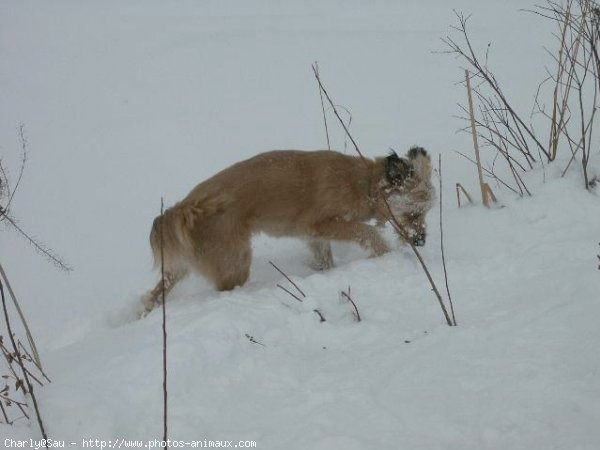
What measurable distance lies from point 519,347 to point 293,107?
659 cm

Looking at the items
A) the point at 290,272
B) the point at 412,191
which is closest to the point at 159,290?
the point at 290,272

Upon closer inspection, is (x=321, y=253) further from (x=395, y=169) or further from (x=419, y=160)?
(x=419, y=160)

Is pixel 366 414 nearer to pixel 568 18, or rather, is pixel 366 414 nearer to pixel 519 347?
pixel 519 347

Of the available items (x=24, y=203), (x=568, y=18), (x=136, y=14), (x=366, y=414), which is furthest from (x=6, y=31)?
(x=366, y=414)

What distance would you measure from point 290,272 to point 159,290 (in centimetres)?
128

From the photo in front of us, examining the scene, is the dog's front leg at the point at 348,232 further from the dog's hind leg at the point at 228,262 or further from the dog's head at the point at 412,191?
the dog's hind leg at the point at 228,262

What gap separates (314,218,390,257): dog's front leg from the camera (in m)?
5.34

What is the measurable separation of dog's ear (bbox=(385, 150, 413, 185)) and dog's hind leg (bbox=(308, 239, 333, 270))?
0.89m

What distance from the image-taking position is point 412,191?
5539mm

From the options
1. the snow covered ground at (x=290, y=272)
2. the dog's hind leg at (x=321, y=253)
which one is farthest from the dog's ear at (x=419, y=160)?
the dog's hind leg at (x=321, y=253)

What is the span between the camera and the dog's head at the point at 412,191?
17.8ft

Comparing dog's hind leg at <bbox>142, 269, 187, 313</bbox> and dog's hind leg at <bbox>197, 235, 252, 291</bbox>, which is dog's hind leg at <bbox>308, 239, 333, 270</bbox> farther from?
dog's hind leg at <bbox>142, 269, 187, 313</bbox>

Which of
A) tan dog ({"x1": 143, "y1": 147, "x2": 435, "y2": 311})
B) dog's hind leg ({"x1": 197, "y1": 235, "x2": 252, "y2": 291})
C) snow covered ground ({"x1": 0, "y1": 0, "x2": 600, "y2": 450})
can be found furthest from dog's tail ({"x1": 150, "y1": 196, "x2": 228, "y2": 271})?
snow covered ground ({"x1": 0, "y1": 0, "x2": 600, "y2": 450})

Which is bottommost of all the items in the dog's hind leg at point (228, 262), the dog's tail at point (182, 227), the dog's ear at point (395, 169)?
the dog's hind leg at point (228, 262)
